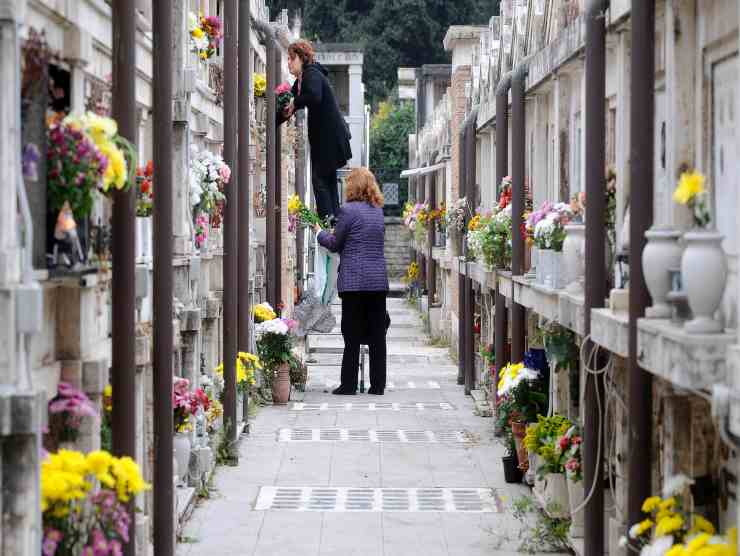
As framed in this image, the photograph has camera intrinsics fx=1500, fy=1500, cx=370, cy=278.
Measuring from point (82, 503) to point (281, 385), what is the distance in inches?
420

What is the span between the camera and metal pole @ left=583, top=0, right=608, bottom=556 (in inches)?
326

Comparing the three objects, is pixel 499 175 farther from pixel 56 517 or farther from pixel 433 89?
pixel 433 89

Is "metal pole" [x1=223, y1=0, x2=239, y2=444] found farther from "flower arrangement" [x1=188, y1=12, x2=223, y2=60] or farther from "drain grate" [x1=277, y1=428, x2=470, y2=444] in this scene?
"drain grate" [x1=277, y1=428, x2=470, y2=444]

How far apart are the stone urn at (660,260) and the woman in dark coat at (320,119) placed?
11556mm

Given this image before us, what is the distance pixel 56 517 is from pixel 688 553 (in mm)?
2504

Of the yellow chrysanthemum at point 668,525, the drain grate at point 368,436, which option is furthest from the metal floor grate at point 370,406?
the yellow chrysanthemum at point 668,525

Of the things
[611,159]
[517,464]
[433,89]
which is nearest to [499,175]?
[517,464]

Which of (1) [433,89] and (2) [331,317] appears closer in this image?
(2) [331,317]

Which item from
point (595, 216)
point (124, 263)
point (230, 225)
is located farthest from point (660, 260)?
point (230, 225)

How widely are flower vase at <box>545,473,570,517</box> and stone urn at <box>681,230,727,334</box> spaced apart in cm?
441

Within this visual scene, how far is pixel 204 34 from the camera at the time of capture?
1174cm

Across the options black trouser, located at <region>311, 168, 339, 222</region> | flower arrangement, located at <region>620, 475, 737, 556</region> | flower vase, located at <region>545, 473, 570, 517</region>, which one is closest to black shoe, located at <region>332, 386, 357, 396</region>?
black trouser, located at <region>311, 168, 339, 222</region>

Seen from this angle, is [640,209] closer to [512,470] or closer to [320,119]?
[512,470]

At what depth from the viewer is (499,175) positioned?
1455 centimetres
